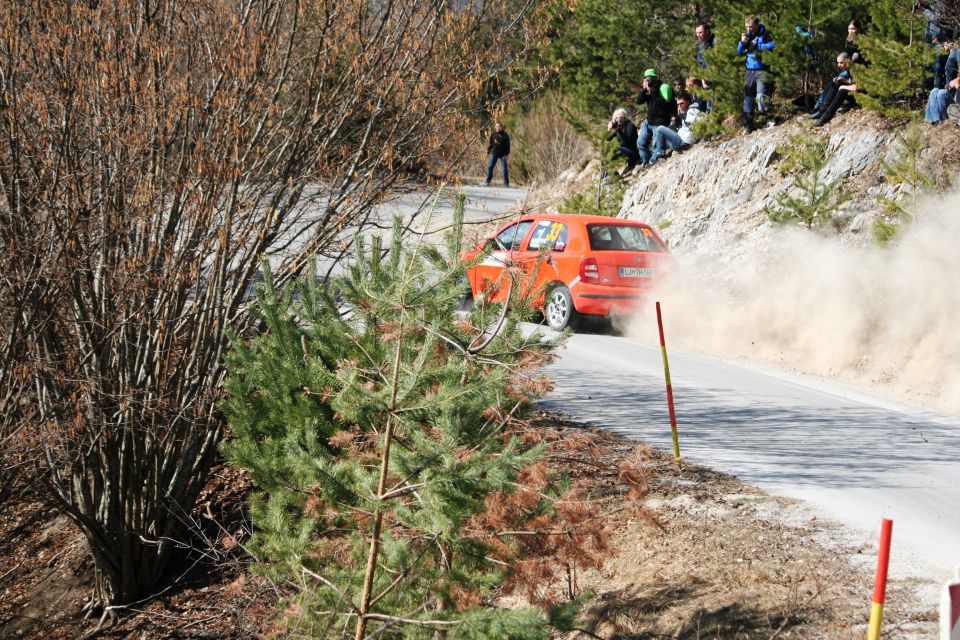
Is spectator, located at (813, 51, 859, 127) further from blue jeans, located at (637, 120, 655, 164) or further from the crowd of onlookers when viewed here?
blue jeans, located at (637, 120, 655, 164)

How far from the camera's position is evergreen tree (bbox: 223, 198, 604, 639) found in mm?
4668

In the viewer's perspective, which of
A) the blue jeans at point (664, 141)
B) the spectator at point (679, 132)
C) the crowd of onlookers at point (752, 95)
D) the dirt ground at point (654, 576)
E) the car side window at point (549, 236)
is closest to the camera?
the dirt ground at point (654, 576)

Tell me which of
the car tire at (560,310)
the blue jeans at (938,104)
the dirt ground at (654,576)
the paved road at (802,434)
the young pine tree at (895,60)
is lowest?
the dirt ground at (654,576)

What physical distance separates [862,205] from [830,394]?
7.02m

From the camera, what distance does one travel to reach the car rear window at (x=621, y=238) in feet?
49.9

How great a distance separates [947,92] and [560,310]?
26.2 feet

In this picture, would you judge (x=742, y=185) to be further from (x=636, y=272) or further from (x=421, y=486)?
(x=421, y=486)

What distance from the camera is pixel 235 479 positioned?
10.0m

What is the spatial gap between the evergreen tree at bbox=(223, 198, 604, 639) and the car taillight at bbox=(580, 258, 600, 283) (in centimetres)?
855

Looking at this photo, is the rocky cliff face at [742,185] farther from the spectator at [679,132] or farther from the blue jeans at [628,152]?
the blue jeans at [628,152]

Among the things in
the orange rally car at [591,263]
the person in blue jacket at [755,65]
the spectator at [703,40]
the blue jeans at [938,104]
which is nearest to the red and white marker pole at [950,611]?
the orange rally car at [591,263]

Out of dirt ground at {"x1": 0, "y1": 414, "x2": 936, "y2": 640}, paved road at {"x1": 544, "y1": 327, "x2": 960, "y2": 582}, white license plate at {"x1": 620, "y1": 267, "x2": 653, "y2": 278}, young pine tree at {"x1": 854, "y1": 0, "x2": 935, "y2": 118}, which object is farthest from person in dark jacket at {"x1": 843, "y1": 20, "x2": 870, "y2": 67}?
dirt ground at {"x1": 0, "y1": 414, "x2": 936, "y2": 640}

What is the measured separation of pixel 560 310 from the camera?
15.2 meters

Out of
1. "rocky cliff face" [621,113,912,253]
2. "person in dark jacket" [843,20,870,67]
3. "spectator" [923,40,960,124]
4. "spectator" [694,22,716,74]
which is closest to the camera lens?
"spectator" [923,40,960,124]
